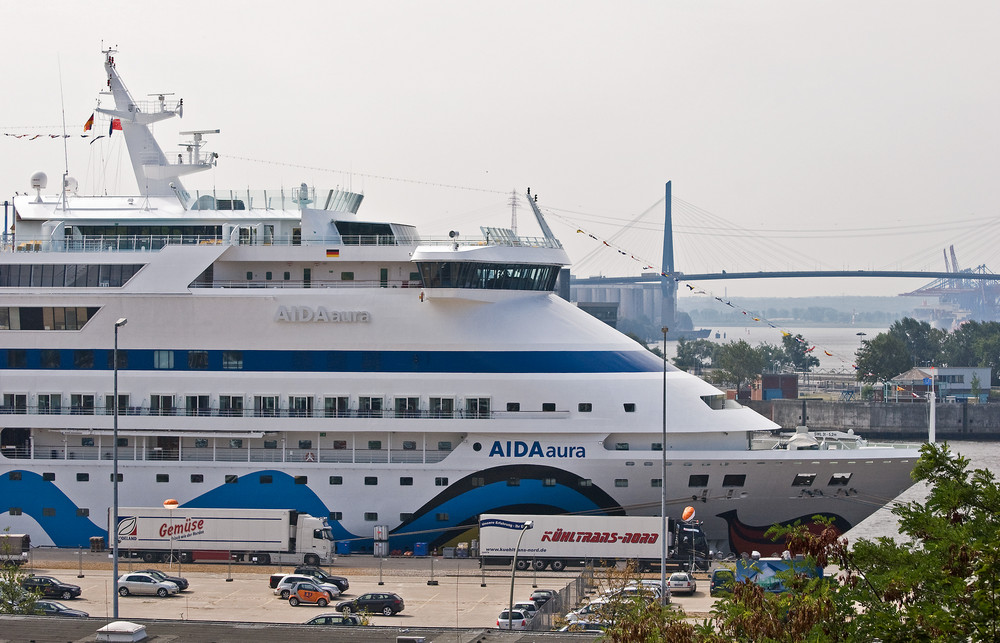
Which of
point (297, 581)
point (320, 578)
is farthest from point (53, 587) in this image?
point (320, 578)

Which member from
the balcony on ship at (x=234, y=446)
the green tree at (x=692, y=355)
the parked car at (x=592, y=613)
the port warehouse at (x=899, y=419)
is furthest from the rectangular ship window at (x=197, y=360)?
the green tree at (x=692, y=355)

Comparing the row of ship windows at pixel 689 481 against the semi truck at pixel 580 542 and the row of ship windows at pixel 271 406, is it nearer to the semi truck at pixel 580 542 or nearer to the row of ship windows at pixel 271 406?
the semi truck at pixel 580 542

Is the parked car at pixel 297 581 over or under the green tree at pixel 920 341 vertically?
under

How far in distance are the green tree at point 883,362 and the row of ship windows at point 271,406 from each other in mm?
57752

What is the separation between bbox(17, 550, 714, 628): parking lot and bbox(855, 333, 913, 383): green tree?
5830 centimetres

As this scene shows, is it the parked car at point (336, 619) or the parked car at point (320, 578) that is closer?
the parked car at point (336, 619)

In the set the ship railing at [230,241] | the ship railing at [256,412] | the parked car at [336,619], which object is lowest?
the parked car at [336,619]

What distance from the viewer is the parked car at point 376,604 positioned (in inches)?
856

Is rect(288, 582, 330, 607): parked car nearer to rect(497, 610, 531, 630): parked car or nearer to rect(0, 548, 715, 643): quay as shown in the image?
rect(0, 548, 715, 643): quay

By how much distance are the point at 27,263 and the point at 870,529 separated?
22.8 m

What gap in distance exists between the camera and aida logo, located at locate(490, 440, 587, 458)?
2556 cm

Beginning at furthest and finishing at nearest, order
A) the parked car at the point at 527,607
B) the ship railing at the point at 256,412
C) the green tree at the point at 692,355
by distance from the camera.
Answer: the green tree at the point at 692,355 < the ship railing at the point at 256,412 < the parked car at the point at 527,607

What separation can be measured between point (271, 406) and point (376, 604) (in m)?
6.32

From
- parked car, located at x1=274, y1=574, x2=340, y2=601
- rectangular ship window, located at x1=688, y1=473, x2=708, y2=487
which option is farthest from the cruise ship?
parked car, located at x1=274, y1=574, x2=340, y2=601
